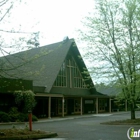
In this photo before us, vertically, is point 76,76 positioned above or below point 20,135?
above

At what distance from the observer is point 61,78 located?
115 ft

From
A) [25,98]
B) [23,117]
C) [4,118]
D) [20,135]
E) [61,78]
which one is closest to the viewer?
[20,135]

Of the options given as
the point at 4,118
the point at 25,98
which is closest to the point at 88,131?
the point at 4,118

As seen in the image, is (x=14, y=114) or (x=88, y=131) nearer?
(x=88, y=131)

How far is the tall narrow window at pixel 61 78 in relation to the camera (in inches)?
1352

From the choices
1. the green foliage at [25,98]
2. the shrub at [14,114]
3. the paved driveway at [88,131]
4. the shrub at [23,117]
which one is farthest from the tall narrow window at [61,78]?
the paved driveway at [88,131]

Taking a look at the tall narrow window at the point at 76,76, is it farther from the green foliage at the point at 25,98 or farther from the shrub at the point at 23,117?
the shrub at the point at 23,117

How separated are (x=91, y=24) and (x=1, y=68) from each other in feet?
38.4

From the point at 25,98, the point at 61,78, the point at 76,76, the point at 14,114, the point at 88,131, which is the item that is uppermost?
the point at 76,76

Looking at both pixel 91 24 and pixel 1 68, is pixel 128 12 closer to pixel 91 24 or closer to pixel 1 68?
pixel 91 24

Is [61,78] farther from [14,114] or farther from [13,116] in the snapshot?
[13,116]

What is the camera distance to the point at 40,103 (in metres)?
32.6

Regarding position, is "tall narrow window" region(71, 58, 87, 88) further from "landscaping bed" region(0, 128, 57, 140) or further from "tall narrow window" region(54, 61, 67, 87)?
"landscaping bed" region(0, 128, 57, 140)

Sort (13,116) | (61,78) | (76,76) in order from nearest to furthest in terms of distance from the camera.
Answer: (13,116)
(61,78)
(76,76)
